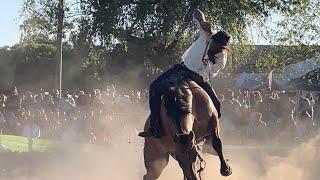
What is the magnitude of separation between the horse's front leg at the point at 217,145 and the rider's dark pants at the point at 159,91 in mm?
367

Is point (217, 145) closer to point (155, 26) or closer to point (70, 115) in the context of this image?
point (70, 115)

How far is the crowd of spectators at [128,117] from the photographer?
54.9 ft

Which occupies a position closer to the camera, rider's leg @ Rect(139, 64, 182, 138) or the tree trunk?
rider's leg @ Rect(139, 64, 182, 138)

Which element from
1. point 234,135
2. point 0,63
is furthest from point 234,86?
point 0,63

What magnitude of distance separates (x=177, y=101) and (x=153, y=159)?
1528 millimetres

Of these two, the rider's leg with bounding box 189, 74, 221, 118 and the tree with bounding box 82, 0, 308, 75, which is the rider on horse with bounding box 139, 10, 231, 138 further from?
the tree with bounding box 82, 0, 308, 75

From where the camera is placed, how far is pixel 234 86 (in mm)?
26484

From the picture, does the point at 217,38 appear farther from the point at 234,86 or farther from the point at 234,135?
the point at 234,86

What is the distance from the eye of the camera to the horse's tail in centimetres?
680

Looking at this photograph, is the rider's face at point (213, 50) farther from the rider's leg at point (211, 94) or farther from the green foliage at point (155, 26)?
the green foliage at point (155, 26)

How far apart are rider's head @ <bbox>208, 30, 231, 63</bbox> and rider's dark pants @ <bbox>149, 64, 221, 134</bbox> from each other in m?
0.31

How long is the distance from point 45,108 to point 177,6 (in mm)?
5566

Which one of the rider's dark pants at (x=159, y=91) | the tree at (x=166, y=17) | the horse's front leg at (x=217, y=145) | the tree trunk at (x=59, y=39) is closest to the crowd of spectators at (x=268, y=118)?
the tree at (x=166, y=17)

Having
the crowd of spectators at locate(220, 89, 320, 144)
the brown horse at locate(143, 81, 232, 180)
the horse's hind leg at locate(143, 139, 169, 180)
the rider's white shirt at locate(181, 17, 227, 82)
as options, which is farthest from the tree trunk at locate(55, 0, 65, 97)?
the rider's white shirt at locate(181, 17, 227, 82)
